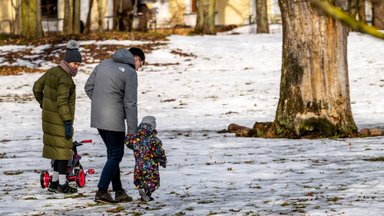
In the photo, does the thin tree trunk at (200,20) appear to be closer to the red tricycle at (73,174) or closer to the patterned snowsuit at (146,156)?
the red tricycle at (73,174)

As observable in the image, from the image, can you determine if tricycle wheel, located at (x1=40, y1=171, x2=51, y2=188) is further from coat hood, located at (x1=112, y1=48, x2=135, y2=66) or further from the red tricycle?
coat hood, located at (x1=112, y1=48, x2=135, y2=66)

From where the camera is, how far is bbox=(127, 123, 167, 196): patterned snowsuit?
9.75 meters

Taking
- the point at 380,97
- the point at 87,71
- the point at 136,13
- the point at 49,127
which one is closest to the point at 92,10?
the point at 136,13

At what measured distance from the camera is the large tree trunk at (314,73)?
16328mm

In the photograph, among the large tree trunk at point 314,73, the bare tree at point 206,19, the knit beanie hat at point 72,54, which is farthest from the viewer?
the bare tree at point 206,19

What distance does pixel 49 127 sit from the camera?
10.6 meters

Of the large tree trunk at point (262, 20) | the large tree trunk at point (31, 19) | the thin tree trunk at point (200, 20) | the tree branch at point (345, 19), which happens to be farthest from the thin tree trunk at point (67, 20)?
the tree branch at point (345, 19)

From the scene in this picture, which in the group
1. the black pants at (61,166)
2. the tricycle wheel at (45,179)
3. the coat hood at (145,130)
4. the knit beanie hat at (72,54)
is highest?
the knit beanie hat at (72,54)

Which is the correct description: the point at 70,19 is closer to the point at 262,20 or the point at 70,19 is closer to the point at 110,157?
the point at 262,20

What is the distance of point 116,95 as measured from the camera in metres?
9.71

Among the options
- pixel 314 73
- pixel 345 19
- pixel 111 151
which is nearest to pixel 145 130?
pixel 111 151

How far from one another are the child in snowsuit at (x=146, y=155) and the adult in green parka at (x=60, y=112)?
105 centimetres

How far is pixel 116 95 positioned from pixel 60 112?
104 cm

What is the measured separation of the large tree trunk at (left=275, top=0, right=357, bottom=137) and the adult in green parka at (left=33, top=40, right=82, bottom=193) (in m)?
6.43
